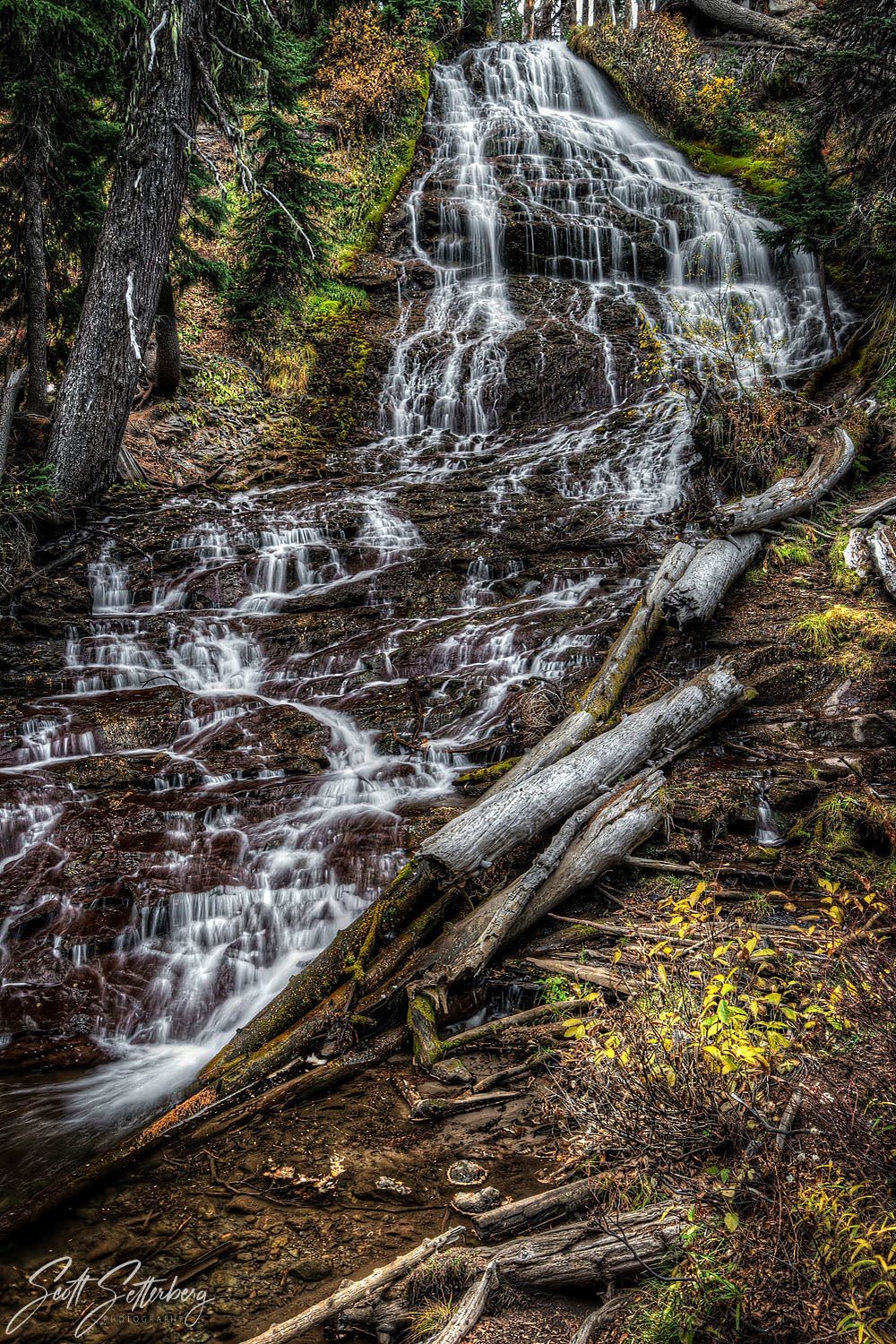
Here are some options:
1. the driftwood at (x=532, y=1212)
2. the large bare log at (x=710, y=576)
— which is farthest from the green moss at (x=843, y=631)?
the driftwood at (x=532, y=1212)

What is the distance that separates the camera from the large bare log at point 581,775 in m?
4.53

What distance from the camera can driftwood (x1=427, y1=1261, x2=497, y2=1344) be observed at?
6.81 feet

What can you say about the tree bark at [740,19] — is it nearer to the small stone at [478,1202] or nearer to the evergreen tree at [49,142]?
the evergreen tree at [49,142]

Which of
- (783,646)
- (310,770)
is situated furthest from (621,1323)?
(783,646)

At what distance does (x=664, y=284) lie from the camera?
1588 centimetres

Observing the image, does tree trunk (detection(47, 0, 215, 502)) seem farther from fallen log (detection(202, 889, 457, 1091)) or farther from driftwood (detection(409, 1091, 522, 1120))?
driftwood (detection(409, 1091, 522, 1120))

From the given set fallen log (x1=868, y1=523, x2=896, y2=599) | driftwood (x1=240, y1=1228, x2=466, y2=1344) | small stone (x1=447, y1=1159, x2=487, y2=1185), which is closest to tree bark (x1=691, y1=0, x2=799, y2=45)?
fallen log (x1=868, y1=523, x2=896, y2=599)

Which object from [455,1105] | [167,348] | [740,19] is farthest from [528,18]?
[455,1105]

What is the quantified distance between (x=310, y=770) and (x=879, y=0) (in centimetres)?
1172

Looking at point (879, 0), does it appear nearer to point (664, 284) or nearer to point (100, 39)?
point (664, 284)

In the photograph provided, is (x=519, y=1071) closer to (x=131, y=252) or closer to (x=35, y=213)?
(x=131, y=252)

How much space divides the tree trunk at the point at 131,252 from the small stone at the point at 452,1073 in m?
8.75

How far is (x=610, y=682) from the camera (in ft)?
19.6

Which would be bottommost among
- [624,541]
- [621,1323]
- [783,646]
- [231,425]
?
[621,1323]
